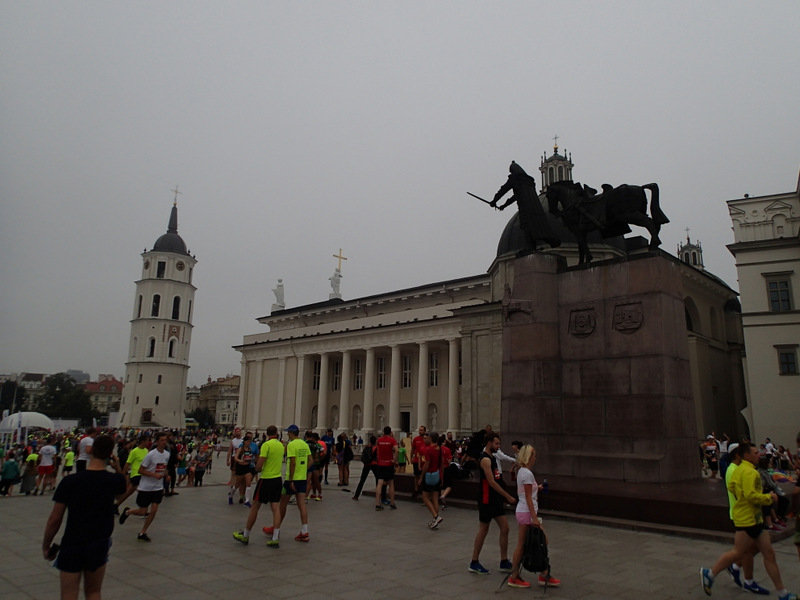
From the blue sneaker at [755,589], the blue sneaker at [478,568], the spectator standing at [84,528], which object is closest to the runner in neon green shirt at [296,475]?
the blue sneaker at [478,568]

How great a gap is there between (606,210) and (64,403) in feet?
387

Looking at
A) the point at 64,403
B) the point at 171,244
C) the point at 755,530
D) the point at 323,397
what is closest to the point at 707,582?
the point at 755,530

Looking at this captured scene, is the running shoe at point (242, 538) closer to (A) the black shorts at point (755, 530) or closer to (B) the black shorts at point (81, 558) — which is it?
(B) the black shorts at point (81, 558)

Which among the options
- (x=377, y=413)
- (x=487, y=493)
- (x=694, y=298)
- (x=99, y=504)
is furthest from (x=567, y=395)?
(x=377, y=413)

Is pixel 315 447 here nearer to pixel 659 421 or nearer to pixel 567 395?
pixel 567 395

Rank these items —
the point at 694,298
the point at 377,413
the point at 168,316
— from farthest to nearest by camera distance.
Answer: the point at 168,316 < the point at 377,413 < the point at 694,298

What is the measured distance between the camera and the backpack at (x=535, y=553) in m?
6.38

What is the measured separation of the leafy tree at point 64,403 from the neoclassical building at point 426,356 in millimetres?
55259

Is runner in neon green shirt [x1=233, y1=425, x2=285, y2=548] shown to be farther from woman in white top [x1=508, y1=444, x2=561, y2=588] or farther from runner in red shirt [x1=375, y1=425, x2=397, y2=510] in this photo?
runner in red shirt [x1=375, y1=425, x2=397, y2=510]

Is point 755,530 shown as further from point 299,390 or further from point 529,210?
point 299,390

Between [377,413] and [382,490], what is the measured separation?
44979mm

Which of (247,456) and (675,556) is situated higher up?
(247,456)

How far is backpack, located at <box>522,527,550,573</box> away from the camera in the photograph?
20.9 feet

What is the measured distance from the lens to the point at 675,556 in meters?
8.32
